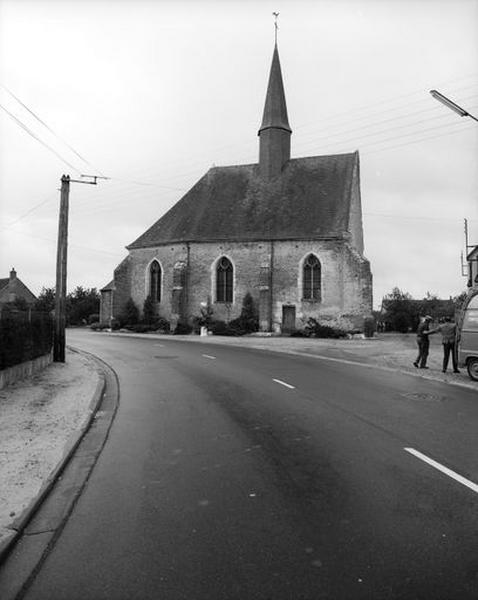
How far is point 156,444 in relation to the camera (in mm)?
7023

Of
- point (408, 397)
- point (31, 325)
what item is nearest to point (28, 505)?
point (408, 397)

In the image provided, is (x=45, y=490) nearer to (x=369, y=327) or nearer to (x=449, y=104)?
(x=449, y=104)

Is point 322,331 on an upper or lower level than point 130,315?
lower

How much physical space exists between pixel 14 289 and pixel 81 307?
13749 mm

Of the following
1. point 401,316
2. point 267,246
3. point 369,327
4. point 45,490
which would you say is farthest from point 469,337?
point 401,316

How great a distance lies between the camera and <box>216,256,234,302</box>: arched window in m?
39.8

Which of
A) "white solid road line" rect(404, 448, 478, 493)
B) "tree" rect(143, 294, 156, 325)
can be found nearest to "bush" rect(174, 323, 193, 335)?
"tree" rect(143, 294, 156, 325)

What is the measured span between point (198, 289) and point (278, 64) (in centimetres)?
2060

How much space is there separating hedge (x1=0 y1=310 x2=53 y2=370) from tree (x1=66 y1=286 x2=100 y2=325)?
1888 inches

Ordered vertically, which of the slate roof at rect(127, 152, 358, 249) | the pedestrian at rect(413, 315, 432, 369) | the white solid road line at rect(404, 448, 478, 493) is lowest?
the white solid road line at rect(404, 448, 478, 493)

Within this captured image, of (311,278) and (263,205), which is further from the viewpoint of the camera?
(263,205)

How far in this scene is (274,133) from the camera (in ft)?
137

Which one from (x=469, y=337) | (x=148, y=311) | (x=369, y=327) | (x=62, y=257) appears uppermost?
(x=62, y=257)

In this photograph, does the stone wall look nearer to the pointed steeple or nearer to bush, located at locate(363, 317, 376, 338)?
bush, located at locate(363, 317, 376, 338)
